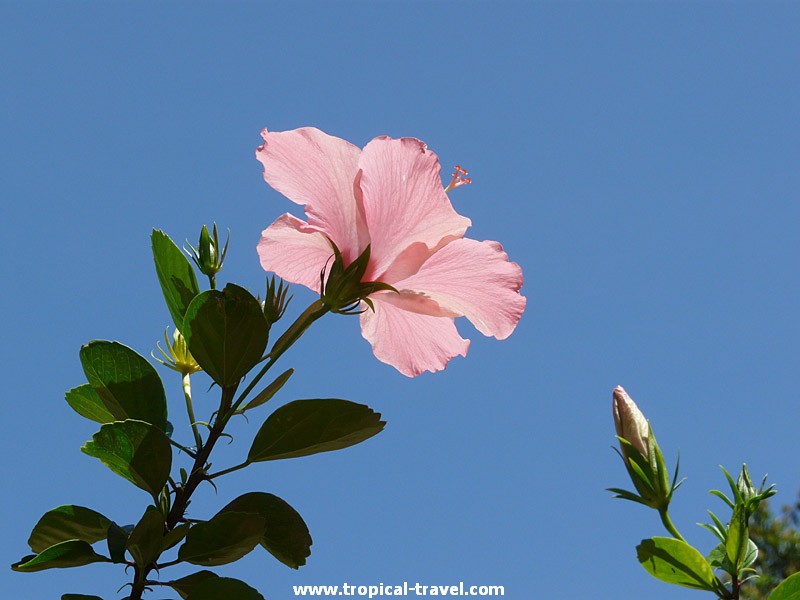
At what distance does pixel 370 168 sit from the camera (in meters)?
1.11

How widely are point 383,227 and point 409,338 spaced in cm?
22

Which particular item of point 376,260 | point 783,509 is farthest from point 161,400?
point 783,509

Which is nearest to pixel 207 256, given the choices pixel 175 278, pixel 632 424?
pixel 175 278

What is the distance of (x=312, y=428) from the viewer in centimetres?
102

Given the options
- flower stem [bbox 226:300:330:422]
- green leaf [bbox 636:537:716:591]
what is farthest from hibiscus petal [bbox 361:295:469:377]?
green leaf [bbox 636:537:716:591]

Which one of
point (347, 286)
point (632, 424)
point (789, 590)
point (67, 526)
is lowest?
point (789, 590)

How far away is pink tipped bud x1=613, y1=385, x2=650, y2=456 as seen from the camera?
115 centimetres

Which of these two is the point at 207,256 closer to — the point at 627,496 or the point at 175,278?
the point at 175,278

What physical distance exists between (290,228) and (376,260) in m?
0.13

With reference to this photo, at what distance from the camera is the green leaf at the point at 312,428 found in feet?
3.34

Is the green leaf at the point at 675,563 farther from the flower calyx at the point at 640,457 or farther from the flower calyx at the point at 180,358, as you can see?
the flower calyx at the point at 180,358

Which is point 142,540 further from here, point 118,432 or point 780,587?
point 780,587

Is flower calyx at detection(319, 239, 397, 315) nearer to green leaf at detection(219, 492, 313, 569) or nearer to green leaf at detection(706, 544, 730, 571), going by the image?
green leaf at detection(219, 492, 313, 569)

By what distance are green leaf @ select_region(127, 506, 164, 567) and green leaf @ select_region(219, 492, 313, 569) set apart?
12 centimetres
